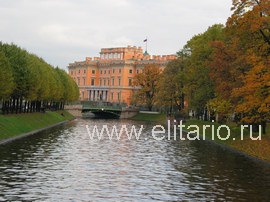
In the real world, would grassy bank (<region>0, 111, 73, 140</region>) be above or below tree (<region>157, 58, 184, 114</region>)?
below

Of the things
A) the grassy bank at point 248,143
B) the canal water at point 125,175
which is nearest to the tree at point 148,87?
the grassy bank at point 248,143

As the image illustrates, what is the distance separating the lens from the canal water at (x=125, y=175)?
79.2 ft

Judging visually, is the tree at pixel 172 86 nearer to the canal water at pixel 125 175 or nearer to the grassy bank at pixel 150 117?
the grassy bank at pixel 150 117

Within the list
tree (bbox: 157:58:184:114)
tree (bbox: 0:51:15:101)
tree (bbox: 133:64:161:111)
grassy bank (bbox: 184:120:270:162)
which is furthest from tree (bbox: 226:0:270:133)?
tree (bbox: 133:64:161:111)

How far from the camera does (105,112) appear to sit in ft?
524

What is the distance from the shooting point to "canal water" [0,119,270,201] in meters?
24.1

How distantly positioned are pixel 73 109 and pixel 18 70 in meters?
74.6

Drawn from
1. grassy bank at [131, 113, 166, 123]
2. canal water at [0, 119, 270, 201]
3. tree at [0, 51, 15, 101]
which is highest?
tree at [0, 51, 15, 101]

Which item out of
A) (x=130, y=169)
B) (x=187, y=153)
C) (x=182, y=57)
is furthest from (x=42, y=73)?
(x=130, y=169)

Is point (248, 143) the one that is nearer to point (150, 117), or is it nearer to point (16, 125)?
point (16, 125)

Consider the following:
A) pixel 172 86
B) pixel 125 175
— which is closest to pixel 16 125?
pixel 125 175

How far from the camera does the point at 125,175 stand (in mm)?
30344

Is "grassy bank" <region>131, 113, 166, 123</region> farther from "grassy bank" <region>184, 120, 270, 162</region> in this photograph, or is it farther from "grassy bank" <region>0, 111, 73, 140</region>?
"grassy bank" <region>184, 120, 270, 162</region>

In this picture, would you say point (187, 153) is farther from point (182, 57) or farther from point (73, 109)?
point (73, 109)
